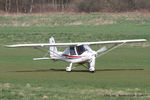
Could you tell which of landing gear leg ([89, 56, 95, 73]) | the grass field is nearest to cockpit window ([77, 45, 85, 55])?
landing gear leg ([89, 56, 95, 73])

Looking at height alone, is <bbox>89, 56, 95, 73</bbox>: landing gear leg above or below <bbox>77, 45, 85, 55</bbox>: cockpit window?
below

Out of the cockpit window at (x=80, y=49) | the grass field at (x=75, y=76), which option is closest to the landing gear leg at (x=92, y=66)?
the grass field at (x=75, y=76)

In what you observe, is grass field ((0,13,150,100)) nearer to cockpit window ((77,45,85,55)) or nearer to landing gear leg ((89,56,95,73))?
landing gear leg ((89,56,95,73))

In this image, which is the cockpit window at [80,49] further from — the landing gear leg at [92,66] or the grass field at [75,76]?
the grass field at [75,76]

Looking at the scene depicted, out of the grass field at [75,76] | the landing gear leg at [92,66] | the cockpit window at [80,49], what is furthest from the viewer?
the cockpit window at [80,49]

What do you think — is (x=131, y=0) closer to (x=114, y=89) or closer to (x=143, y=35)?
(x=143, y=35)

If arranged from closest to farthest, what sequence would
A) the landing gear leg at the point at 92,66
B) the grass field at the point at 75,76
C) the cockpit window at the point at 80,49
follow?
the grass field at the point at 75,76, the landing gear leg at the point at 92,66, the cockpit window at the point at 80,49

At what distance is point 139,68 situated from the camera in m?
22.0

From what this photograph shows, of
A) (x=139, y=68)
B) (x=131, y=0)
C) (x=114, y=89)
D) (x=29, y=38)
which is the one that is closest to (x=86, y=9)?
(x=131, y=0)

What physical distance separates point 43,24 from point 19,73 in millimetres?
37159

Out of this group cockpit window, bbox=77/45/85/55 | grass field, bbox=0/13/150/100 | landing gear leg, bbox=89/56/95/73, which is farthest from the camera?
cockpit window, bbox=77/45/85/55

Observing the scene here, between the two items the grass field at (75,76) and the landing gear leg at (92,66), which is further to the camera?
the landing gear leg at (92,66)

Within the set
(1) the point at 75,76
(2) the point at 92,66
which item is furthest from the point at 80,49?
(1) the point at 75,76

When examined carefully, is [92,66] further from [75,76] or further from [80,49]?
[75,76]
